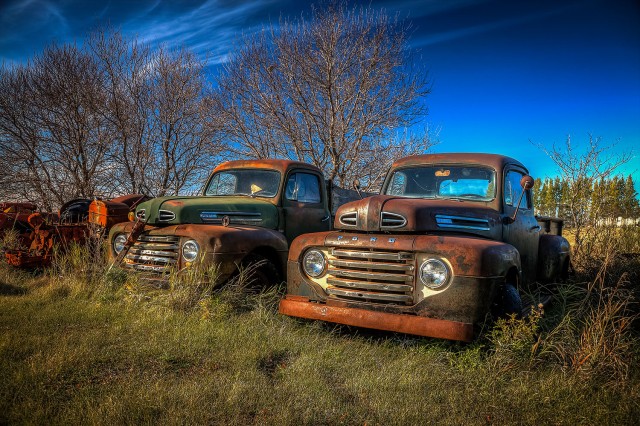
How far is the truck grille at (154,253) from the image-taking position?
5.29m

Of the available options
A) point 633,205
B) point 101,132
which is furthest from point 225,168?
point 101,132

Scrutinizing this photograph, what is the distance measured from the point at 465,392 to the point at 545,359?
1002 mm

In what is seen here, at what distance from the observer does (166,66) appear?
1672cm

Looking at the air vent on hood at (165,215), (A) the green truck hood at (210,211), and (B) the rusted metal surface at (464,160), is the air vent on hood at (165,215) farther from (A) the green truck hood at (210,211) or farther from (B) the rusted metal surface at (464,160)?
(B) the rusted metal surface at (464,160)

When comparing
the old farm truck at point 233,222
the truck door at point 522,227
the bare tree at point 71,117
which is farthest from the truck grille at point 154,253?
the bare tree at point 71,117

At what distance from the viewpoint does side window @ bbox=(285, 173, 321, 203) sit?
21.7ft

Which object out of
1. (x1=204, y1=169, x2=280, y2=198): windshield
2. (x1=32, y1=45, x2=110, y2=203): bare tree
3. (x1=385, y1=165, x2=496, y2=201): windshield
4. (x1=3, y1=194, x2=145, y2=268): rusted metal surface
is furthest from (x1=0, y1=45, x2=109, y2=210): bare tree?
(x1=385, y1=165, x2=496, y2=201): windshield

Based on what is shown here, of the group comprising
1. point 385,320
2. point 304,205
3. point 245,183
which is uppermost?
point 245,183

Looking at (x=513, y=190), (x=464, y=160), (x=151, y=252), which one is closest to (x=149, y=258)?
(x=151, y=252)

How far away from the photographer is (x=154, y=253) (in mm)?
5441

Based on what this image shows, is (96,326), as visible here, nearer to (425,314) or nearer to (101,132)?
(425,314)

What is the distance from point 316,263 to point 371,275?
2.03ft

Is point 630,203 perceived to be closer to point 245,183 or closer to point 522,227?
point 522,227

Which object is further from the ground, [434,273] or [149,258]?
[434,273]
